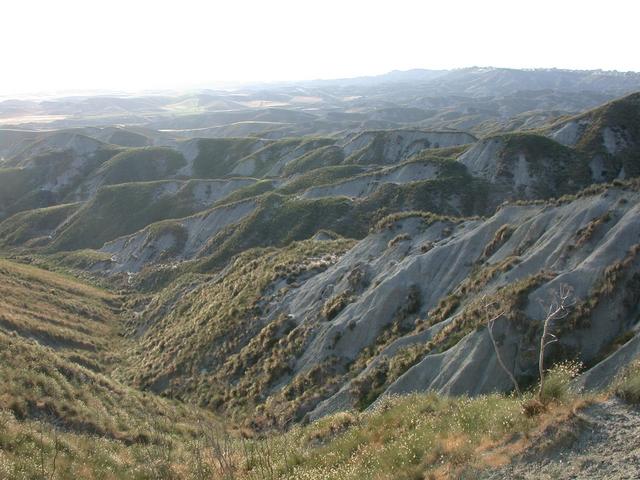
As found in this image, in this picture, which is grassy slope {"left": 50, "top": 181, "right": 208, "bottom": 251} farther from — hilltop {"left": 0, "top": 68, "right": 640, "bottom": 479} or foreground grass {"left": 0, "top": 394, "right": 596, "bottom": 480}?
foreground grass {"left": 0, "top": 394, "right": 596, "bottom": 480}

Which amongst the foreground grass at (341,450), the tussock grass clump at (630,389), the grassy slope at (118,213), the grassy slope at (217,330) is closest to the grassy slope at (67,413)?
the foreground grass at (341,450)

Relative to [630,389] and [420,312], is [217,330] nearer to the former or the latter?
[420,312]

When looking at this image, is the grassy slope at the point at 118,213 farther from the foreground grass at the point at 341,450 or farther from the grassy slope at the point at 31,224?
the foreground grass at the point at 341,450

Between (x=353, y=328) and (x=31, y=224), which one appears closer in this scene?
(x=353, y=328)

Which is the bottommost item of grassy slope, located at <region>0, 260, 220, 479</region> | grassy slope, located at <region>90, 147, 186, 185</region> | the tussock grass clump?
grassy slope, located at <region>0, 260, 220, 479</region>

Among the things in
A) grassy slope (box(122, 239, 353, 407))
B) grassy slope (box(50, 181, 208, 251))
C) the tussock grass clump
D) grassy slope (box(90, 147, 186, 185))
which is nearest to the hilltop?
the tussock grass clump

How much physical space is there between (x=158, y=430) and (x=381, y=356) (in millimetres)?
11944

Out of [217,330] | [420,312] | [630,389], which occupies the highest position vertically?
[630,389]

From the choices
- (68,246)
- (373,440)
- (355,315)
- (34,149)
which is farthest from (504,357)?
(34,149)

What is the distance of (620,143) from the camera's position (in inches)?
3150

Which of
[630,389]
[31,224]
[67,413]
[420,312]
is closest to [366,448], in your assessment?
[630,389]

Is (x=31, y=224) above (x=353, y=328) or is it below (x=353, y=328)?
below

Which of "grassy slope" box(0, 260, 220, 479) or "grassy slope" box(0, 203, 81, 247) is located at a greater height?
"grassy slope" box(0, 260, 220, 479)

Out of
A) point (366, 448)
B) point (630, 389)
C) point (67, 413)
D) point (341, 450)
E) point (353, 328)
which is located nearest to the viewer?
point (630, 389)
